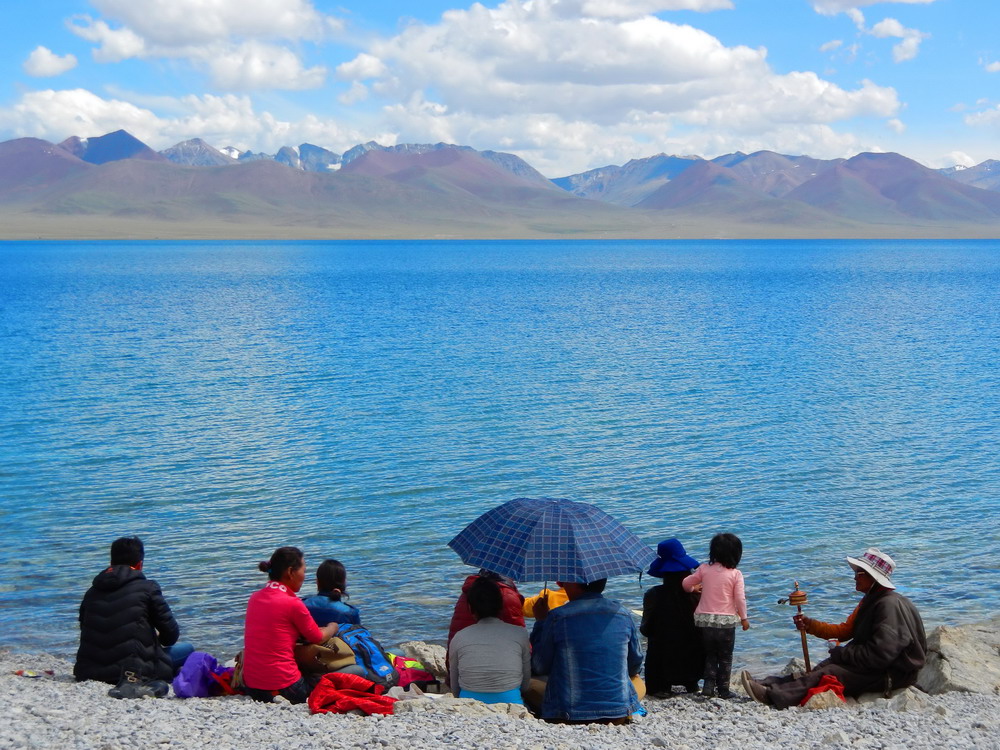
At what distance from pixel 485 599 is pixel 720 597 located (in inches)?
77.6

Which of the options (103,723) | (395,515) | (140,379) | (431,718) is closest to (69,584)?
(395,515)

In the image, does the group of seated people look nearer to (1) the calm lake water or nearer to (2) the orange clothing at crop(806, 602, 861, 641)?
(2) the orange clothing at crop(806, 602, 861, 641)

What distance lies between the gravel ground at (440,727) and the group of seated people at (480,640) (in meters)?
0.24

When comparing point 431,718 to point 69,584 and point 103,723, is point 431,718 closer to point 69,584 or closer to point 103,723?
point 103,723

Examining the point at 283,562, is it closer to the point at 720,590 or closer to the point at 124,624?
the point at 124,624

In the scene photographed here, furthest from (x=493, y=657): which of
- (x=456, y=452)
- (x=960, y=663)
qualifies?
(x=456, y=452)

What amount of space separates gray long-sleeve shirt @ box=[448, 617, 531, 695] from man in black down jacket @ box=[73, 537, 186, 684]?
225cm

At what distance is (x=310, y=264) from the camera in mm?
130875

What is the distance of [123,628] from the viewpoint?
25.1ft

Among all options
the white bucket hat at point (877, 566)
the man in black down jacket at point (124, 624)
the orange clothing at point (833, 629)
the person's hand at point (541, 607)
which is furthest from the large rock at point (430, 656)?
the white bucket hat at point (877, 566)

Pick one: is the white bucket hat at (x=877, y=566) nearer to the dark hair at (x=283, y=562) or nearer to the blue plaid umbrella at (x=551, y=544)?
the blue plaid umbrella at (x=551, y=544)

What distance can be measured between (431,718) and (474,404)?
1929 cm

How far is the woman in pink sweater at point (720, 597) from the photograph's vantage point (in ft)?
25.7

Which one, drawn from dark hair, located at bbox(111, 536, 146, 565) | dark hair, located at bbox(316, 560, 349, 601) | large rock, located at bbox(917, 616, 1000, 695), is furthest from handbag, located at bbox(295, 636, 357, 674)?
large rock, located at bbox(917, 616, 1000, 695)
